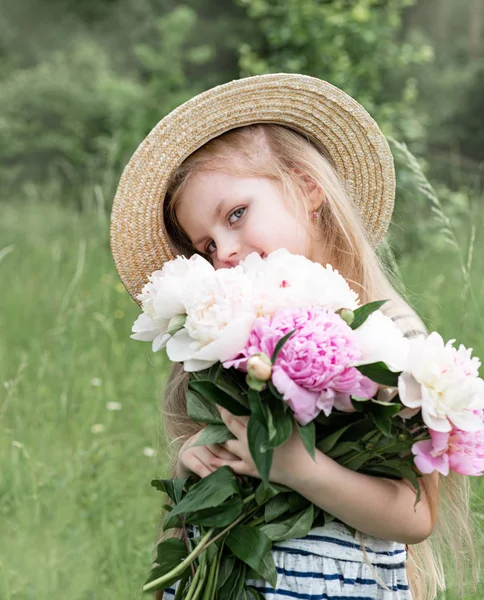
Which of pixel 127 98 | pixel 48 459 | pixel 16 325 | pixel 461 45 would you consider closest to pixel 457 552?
pixel 48 459

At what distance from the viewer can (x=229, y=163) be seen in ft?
6.39

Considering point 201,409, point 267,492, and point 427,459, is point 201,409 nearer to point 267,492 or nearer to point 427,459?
point 267,492

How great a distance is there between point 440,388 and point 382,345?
0.12 m

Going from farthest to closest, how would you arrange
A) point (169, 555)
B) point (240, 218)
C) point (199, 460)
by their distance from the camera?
point (240, 218), point (199, 460), point (169, 555)

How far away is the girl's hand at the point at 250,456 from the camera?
1.51 m

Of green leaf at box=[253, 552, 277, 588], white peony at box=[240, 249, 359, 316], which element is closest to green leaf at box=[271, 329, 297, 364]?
white peony at box=[240, 249, 359, 316]

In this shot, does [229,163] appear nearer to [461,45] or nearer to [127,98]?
[127,98]

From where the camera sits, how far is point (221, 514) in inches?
60.6

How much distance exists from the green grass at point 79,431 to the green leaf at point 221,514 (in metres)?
1.02

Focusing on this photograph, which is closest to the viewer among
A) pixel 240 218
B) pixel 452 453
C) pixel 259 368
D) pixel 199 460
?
pixel 259 368

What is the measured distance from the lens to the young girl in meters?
1.62

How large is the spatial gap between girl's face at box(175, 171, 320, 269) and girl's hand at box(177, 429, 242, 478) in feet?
1.42

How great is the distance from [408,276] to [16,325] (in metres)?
2.06

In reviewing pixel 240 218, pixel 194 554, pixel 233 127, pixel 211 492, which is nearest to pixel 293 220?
pixel 240 218
